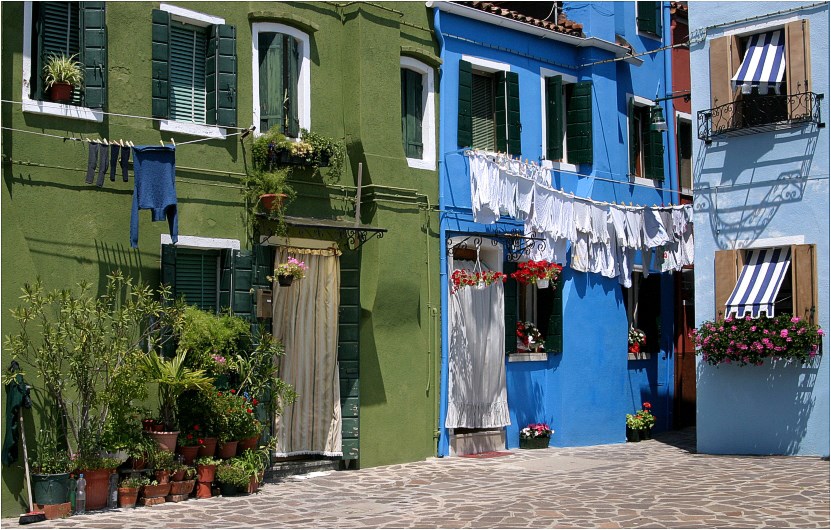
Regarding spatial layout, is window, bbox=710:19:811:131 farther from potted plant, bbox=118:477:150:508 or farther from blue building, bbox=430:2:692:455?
potted plant, bbox=118:477:150:508

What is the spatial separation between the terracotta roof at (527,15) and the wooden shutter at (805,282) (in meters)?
5.87

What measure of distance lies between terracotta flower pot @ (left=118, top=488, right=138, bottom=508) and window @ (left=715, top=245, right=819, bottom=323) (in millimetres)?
9373

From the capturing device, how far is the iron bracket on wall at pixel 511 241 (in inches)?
682

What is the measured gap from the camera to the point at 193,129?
13.7 metres

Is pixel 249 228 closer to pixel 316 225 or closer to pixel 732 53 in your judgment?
pixel 316 225

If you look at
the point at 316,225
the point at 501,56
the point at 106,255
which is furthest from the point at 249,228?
the point at 501,56

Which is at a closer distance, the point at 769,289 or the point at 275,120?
the point at 275,120

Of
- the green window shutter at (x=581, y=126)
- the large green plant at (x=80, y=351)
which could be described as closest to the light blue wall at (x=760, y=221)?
the green window shutter at (x=581, y=126)

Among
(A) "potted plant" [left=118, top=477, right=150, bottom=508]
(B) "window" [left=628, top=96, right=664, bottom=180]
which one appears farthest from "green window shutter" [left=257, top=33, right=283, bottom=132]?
(B) "window" [left=628, top=96, right=664, bottom=180]

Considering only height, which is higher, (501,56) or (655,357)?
(501,56)

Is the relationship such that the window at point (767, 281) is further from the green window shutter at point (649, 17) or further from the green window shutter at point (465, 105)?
the green window shutter at point (649, 17)

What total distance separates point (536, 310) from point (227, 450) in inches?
287

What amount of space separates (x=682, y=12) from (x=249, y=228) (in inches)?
487

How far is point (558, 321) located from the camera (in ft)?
60.0
